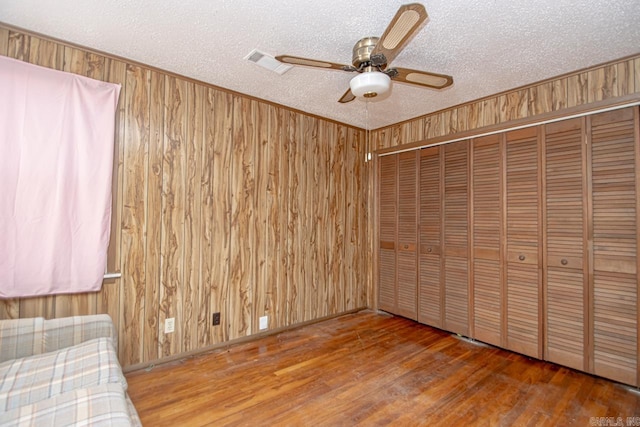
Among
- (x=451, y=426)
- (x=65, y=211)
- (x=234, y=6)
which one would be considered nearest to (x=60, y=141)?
(x=65, y=211)

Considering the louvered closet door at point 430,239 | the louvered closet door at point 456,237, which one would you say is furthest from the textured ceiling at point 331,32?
the louvered closet door at point 430,239

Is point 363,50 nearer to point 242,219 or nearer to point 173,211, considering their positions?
point 242,219

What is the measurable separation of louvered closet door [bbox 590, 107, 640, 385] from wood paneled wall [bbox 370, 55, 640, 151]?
21 cm

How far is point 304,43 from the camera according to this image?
2.04 meters

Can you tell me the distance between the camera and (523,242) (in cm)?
266

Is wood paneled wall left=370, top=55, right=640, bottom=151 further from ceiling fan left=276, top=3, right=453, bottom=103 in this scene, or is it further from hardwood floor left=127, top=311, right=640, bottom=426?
hardwood floor left=127, top=311, right=640, bottom=426

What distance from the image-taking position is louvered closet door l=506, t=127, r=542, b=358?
2582mm

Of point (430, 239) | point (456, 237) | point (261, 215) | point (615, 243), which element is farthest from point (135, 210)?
point (615, 243)

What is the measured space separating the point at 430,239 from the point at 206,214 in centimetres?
241

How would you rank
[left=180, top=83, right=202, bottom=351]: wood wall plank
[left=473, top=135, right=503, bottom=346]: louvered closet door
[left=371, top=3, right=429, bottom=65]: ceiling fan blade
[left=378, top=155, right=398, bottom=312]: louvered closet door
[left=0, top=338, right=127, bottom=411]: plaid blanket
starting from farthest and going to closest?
[left=378, top=155, right=398, bottom=312]: louvered closet door → [left=473, top=135, right=503, bottom=346]: louvered closet door → [left=180, top=83, right=202, bottom=351]: wood wall plank → [left=0, top=338, right=127, bottom=411]: plaid blanket → [left=371, top=3, right=429, bottom=65]: ceiling fan blade

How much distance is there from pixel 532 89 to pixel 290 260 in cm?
283

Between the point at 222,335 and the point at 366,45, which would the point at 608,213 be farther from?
the point at 222,335

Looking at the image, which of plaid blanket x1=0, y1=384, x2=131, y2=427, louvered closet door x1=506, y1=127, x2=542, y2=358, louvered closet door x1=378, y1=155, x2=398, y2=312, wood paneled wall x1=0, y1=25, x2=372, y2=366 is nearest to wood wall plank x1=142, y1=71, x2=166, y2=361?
wood paneled wall x1=0, y1=25, x2=372, y2=366

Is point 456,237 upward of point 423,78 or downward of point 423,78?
downward
